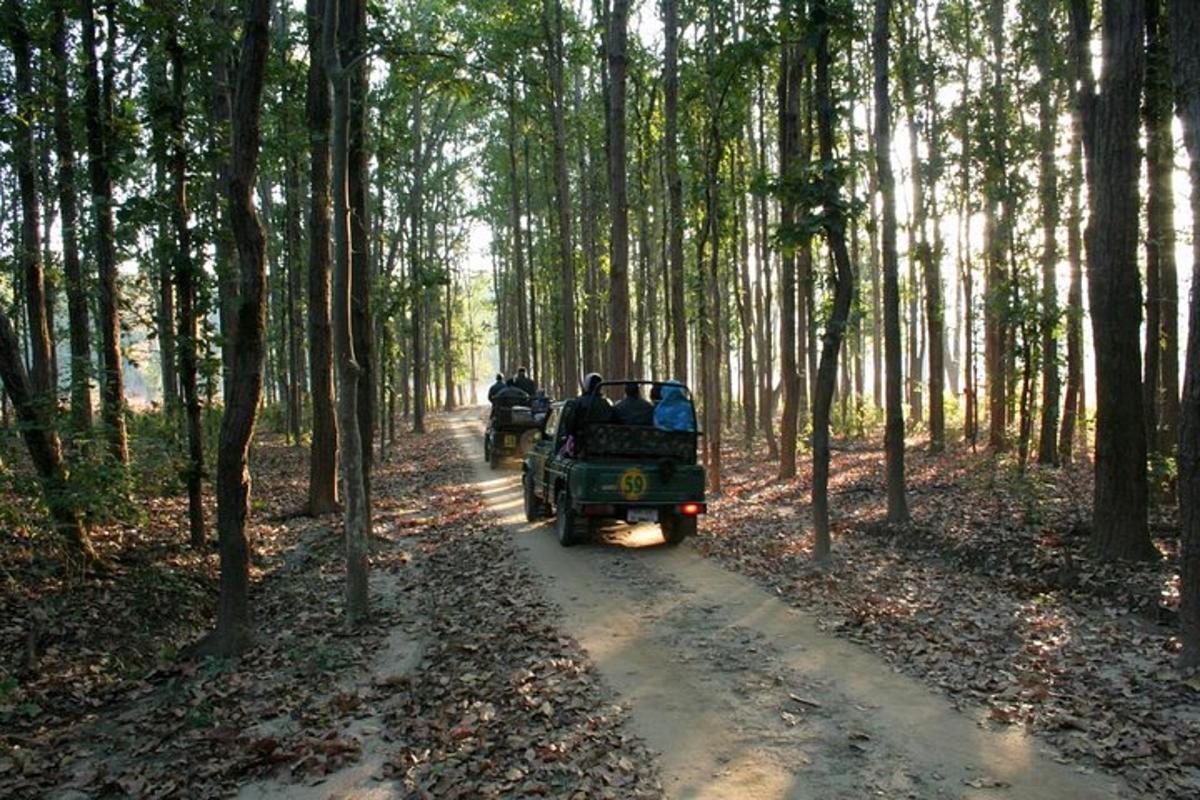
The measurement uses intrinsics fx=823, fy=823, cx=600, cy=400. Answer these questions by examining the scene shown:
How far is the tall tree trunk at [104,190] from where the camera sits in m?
9.96

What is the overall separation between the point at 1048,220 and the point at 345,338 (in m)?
14.7

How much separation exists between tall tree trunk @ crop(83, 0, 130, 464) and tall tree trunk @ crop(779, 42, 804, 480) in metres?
7.88

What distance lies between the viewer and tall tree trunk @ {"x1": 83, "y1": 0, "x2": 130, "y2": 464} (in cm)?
996

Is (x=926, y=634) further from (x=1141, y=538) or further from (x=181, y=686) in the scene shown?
(x=181, y=686)

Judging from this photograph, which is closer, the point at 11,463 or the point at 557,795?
the point at 557,795

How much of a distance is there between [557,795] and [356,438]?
4.49 meters

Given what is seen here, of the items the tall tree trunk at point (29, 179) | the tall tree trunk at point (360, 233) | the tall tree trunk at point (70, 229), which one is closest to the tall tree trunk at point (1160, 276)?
the tall tree trunk at point (360, 233)

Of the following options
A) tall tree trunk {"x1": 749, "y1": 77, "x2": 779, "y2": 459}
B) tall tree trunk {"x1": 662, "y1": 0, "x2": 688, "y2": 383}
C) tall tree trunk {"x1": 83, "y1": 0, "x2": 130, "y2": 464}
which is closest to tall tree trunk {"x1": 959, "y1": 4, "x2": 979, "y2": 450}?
tall tree trunk {"x1": 749, "y1": 77, "x2": 779, "y2": 459}

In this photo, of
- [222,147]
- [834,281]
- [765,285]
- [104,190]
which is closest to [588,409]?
[834,281]

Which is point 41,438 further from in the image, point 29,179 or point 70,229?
point 29,179

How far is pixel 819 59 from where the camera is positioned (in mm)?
9422

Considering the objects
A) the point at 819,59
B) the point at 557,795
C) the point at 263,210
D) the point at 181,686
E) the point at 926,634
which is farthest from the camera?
the point at 263,210

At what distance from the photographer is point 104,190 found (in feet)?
34.3

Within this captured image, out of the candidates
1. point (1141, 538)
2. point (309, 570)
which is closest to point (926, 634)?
point (1141, 538)
